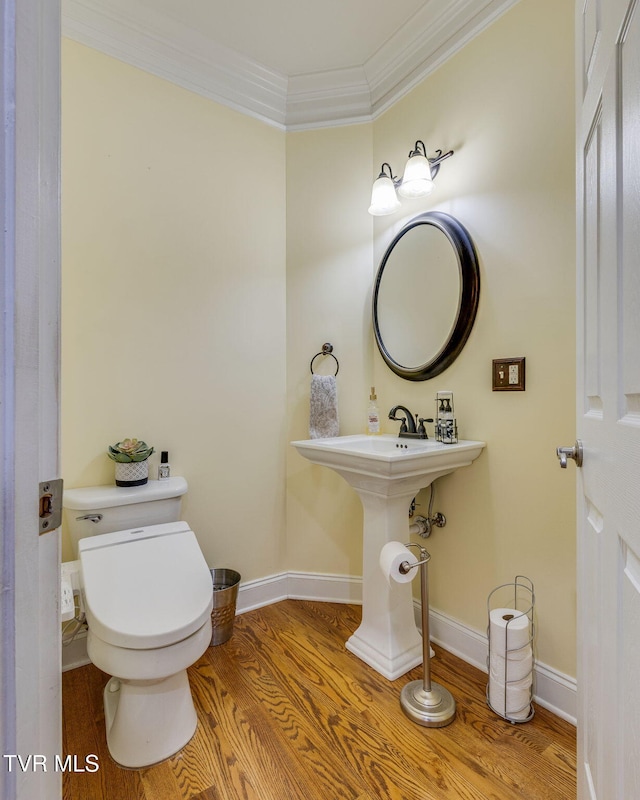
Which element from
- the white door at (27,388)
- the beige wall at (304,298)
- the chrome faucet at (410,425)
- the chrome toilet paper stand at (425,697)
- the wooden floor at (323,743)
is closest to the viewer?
the white door at (27,388)

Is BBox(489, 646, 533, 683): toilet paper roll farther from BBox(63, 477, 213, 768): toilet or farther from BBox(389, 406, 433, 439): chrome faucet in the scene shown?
BBox(63, 477, 213, 768): toilet

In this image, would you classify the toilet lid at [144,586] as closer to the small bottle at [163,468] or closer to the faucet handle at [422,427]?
the small bottle at [163,468]

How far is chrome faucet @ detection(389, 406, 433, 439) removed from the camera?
6.16ft

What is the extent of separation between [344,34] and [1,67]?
2.05m

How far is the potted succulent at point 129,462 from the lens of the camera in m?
1.69

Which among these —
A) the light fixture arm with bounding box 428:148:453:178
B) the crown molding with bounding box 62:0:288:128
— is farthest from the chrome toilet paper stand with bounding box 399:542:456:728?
the crown molding with bounding box 62:0:288:128

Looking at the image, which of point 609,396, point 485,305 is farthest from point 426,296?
point 609,396

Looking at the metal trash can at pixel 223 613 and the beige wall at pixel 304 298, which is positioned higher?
the beige wall at pixel 304 298

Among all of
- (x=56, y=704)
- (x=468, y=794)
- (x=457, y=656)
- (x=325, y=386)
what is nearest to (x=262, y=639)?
(x=457, y=656)

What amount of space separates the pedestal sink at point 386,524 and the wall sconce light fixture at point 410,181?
1.11m

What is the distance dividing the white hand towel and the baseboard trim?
30.7 inches

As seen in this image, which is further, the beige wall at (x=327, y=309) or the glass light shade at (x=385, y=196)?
the beige wall at (x=327, y=309)

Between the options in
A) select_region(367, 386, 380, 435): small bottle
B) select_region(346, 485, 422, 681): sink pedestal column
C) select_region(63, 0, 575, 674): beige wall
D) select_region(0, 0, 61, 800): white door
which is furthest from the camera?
select_region(367, 386, 380, 435): small bottle

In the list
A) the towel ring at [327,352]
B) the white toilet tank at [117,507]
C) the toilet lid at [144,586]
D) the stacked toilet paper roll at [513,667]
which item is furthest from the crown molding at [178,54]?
the stacked toilet paper roll at [513,667]
